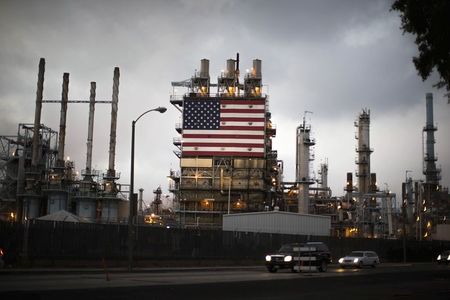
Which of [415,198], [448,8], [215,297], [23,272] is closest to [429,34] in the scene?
[448,8]

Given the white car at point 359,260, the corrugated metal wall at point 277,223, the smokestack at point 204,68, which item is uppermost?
the smokestack at point 204,68

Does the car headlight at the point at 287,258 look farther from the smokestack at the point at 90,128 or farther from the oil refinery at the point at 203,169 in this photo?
the smokestack at the point at 90,128

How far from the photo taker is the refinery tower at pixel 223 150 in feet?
286

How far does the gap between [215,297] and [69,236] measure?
73.5 feet

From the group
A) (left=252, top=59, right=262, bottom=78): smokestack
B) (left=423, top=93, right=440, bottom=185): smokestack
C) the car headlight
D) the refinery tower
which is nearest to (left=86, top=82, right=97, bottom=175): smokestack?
the refinery tower

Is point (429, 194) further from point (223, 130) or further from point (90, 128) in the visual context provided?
point (90, 128)

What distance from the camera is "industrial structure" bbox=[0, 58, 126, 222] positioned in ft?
289

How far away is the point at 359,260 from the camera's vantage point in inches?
1863

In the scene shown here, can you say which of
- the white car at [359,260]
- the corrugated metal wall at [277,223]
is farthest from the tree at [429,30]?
the corrugated metal wall at [277,223]

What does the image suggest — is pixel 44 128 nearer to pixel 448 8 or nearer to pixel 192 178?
pixel 192 178

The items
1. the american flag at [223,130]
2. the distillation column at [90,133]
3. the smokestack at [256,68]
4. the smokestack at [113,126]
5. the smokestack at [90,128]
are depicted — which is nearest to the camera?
the american flag at [223,130]

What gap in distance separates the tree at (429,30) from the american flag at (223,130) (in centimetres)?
6787

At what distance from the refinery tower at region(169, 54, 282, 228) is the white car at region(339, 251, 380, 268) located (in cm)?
3924

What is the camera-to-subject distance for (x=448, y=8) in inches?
632
